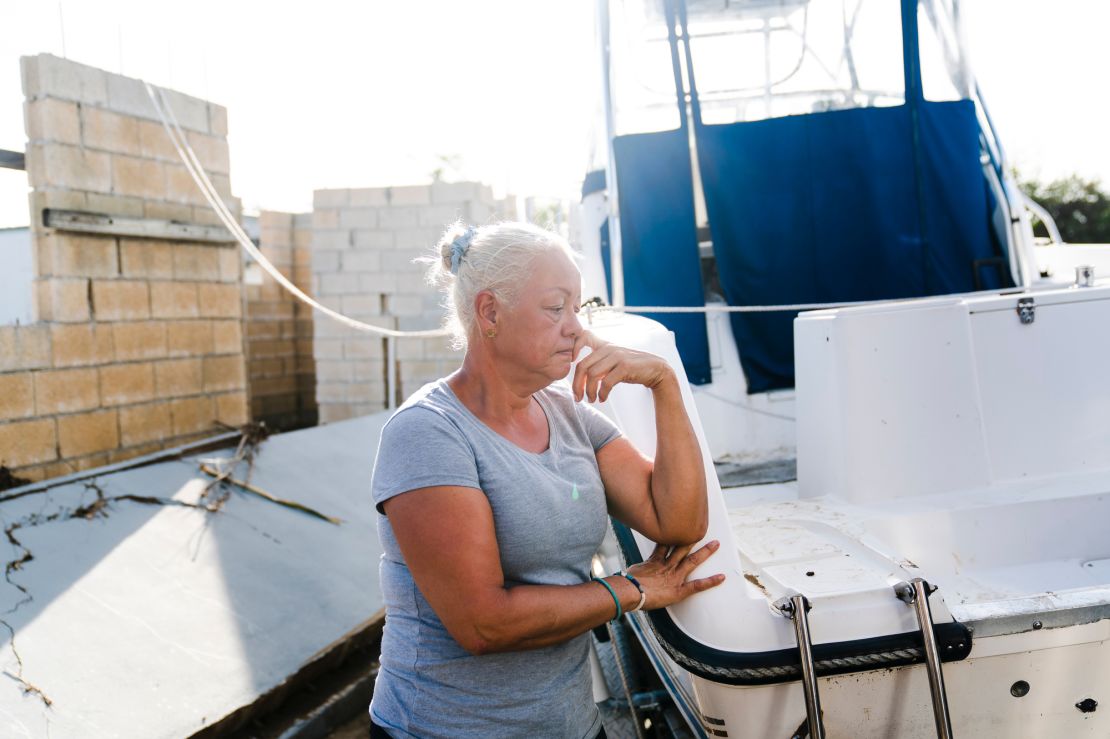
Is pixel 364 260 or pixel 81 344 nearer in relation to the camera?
pixel 81 344

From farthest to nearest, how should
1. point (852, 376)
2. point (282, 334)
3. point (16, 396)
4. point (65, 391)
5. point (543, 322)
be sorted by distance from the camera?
point (282, 334), point (65, 391), point (16, 396), point (852, 376), point (543, 322)

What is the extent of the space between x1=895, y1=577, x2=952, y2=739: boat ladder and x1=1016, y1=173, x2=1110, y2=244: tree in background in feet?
72.7

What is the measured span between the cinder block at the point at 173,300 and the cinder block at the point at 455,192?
114 inches

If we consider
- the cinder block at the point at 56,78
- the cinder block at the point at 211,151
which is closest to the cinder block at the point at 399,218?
the cinder block at the point at 211,151

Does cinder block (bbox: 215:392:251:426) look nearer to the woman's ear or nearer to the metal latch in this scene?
the woman's ear

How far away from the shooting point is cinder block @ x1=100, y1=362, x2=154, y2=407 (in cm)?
488

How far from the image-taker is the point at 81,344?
4742mm

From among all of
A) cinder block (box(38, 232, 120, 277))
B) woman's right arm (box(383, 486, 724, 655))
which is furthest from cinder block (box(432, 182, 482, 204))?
woman's right arm (box(383, 486, 724, 655))

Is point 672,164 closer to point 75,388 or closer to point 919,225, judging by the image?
point 919,225

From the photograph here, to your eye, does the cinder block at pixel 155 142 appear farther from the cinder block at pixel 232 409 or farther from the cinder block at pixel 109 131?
the cinder block at pixel 232 409

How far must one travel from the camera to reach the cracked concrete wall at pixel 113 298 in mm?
4551

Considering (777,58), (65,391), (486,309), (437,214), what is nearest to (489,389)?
(486,309)

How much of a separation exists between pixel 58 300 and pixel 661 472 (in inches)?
159

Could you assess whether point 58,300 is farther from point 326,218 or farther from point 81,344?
point 326,218
